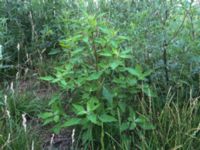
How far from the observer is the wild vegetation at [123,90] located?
3.18 metres

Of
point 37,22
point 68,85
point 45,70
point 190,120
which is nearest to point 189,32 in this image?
point 190,120

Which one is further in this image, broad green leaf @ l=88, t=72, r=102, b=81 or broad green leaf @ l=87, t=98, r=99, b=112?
broad green leaf @ l=88, t=72, r=102, b=81

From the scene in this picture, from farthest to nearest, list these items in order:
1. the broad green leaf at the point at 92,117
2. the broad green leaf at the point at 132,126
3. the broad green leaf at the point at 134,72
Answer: the broad green leaf at the point at 134,72 < the broad green leaf at the point at 132,126 < the broad green leaf at the point at 92,117

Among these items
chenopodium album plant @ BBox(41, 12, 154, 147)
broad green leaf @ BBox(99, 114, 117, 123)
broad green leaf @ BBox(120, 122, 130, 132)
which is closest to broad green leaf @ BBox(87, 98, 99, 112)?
chenopodium album plant @ BBox(41, 12, 154, 147)

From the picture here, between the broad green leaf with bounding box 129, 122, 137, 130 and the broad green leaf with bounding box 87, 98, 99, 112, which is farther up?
the broad green leaf with bounding box 87, 98, 99, 112

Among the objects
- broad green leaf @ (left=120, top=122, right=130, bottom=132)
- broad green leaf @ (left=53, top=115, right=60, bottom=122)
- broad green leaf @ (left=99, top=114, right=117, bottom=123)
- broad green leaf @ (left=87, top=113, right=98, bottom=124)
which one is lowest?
broad green leaf @ (left=120, top=122, right=130, bottom=132)

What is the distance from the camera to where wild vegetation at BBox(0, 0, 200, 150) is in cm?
318

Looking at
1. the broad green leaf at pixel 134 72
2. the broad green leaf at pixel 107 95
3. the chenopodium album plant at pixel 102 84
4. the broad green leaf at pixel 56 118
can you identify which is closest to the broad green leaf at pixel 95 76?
the chenopodium album plant at pixel 102 84

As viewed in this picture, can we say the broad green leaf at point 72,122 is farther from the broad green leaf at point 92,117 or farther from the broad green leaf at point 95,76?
the broad green leaf at point 95,76

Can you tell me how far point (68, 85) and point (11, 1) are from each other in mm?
2566

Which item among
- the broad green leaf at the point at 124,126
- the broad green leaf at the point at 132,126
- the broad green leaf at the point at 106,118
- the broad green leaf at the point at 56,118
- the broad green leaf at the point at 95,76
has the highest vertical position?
the broad green leaf at the point at 95,76

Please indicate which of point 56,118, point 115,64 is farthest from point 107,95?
point 56,118

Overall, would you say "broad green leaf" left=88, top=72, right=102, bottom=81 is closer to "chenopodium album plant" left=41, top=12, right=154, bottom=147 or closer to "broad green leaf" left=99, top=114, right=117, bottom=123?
"chenopodium album plant" left=41, top=12, right=154, bottom=147

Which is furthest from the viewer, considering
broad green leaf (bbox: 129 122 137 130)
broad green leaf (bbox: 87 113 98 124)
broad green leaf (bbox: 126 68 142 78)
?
broad green leaf (bbox: 126 68 142 78)
